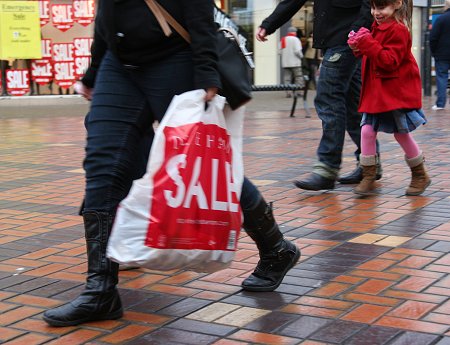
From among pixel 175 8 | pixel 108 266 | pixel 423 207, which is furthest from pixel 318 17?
pixel 108 266

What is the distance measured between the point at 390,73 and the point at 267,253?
2.47 metres

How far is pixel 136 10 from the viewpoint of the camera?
3.35 meters

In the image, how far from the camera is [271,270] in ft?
12.4

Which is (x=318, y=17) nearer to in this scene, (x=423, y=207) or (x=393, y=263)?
(x=423, y=207)

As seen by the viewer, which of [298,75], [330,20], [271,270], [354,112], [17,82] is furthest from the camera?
[298,75]

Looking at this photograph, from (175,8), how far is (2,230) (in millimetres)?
2361

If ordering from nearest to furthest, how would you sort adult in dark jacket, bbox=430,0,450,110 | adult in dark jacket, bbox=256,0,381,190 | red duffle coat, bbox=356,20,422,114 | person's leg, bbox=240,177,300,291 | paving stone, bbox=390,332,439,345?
paving stone, bbox=390,332,439,345, person's leg, bbox=240,177,300,291, red duffle coat, bbox=356,20,422,114, adult in dark jacket, bbox=256,0,381,190, adult in dark jacket, bbox=430,0,450,110

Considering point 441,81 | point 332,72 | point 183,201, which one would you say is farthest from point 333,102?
point 441,81

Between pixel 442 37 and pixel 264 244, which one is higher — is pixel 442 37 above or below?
above

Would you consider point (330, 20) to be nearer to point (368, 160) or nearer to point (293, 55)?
point (368, 160)

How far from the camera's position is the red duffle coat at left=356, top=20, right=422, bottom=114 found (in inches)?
225

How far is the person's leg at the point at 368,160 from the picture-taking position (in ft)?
19.6

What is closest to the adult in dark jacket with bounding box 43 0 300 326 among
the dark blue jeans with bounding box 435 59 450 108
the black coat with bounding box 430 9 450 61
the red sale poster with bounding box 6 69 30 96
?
the dark blue jeans with bounding box 435 59 450 108

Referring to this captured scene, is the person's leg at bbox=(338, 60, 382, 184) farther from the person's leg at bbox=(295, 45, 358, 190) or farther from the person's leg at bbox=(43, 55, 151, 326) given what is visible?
the person's leg at bbox=(43, 55, 151, 326)
